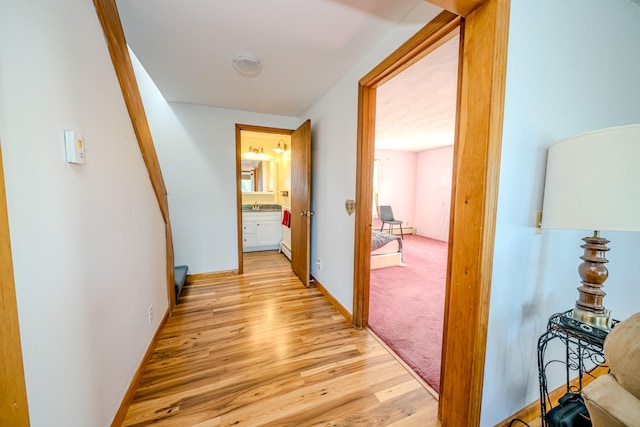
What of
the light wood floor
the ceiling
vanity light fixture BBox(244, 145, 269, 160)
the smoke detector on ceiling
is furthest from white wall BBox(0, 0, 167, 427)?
vanity light fixture BBox(244, 145, 269, 160)

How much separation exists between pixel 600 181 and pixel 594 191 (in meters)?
0.04

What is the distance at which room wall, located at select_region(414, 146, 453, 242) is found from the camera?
5582mm

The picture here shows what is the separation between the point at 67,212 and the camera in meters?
0.88

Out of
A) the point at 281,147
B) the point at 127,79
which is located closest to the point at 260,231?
the point at 281,147

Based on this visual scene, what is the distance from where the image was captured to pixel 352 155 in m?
2.08

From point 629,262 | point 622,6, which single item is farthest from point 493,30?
point 629,262

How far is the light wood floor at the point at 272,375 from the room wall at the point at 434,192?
4.60m

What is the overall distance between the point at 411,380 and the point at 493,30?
1894 millimetres

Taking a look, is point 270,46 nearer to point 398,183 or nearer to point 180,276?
point 180,276

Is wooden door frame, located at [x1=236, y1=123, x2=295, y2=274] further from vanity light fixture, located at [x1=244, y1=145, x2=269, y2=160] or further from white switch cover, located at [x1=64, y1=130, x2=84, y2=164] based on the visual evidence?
white switch cover, located at [x1=64, y1=130, x2=84, y2=164]

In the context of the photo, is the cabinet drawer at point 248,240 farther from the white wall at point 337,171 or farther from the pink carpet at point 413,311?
the pink carpet at point 413,311

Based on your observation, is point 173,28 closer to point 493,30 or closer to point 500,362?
point 493,30

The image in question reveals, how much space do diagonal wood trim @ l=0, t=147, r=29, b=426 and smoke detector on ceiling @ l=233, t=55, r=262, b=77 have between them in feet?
5.90

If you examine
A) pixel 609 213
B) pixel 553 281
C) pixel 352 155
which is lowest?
pixel 553 281
